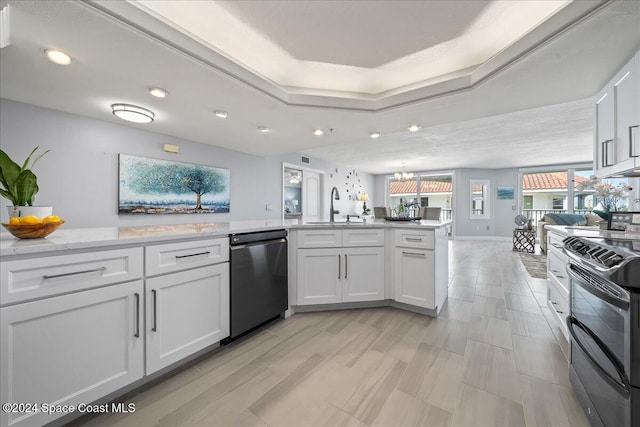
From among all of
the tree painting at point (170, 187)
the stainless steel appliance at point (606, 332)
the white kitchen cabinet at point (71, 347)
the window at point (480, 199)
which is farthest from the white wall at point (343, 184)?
the stainless steel appliance at point (606, 332)

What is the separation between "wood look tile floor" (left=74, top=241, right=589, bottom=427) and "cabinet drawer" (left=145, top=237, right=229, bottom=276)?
2.33ft

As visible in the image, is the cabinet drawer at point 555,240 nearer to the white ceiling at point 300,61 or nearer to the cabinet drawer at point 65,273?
the white ceiling at point 300,61

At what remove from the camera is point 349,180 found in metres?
8.01

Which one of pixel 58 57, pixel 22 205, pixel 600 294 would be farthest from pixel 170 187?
pixel 600 294

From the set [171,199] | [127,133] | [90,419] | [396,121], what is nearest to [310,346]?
[90,419]

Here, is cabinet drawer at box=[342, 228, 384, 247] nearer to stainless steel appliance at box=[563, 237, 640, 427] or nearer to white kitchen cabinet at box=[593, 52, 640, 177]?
stainless steel appliance at box=[563, 237, 640, 427]

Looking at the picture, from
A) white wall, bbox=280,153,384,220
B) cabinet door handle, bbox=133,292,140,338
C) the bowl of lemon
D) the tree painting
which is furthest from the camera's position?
white wall, bbox=280,153,384,220

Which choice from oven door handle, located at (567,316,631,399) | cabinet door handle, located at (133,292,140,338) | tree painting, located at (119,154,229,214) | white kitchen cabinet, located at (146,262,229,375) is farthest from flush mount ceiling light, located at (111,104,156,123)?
oven door handle, located at (567,316,631,399)

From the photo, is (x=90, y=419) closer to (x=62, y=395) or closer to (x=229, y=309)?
(x=62, y=395)

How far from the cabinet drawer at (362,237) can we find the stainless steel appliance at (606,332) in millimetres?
1465

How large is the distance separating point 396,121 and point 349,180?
5202 mm

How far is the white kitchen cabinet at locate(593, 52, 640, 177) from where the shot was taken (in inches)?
59.1

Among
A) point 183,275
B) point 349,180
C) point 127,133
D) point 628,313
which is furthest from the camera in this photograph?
point 349,180

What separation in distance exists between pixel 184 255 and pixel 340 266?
1455 millimetres
